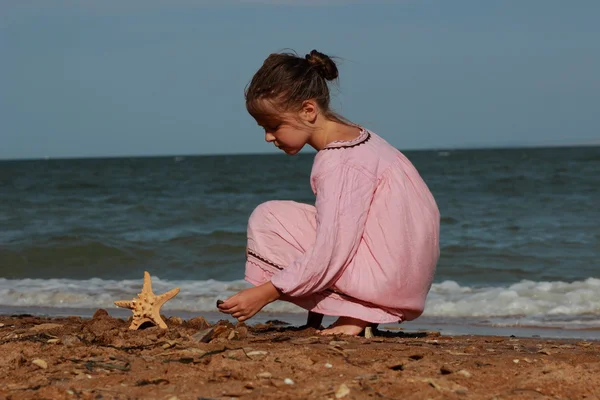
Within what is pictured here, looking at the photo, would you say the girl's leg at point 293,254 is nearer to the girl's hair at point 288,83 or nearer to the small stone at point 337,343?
the small stone at point 337,343

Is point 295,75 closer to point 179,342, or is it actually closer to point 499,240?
point 179,342

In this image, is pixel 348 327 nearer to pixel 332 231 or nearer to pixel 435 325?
pixel 332 231

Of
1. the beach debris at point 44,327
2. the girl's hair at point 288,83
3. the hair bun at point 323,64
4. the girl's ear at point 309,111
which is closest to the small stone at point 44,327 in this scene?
the beach debris at point 44,327

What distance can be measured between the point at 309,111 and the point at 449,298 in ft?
11.4

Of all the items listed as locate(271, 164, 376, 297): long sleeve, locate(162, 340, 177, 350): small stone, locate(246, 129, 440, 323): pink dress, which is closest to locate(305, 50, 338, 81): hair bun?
locate(246, 129, 440, 323): pink dress

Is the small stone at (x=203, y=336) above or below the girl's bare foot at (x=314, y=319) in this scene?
above

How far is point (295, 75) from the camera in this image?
3547 mm

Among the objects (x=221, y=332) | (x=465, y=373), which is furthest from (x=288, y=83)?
(x=465, y=373)

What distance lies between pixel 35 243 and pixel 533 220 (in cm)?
751

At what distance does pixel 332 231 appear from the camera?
3430 millimetres

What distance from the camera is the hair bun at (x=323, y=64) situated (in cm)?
363

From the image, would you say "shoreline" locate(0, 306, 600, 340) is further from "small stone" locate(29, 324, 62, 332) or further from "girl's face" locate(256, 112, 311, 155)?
"girl's face" locate(256, 112, 311, 155)

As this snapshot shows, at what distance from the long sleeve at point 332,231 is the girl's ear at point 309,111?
258 millimetres

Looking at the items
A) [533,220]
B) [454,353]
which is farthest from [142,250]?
[454,353]
